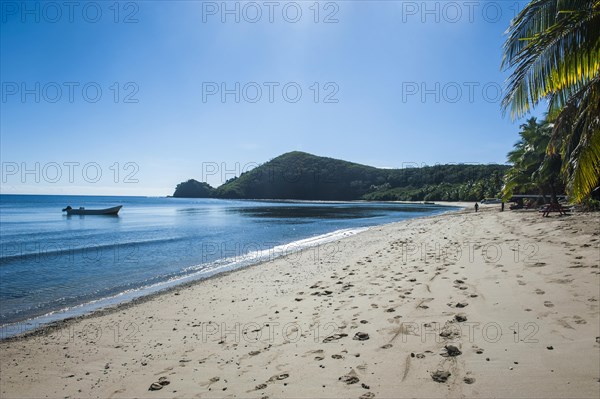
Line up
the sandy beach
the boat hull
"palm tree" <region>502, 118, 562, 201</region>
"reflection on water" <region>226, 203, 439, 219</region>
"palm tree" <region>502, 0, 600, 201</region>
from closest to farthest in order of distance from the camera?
the sandy beach → "palm tree" <region>502, 0, 600, 201</region> → "palm tree" <region>502, 118, 562, 201</region> → "reflection on water" <region>226, 203, 439, 219</region> → the boat hull

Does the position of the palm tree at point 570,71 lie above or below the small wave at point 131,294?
above

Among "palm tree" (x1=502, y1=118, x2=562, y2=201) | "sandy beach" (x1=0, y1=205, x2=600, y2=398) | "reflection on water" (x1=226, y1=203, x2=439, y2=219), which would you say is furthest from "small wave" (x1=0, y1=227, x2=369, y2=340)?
"reflection on water" (x1=226, y1=203, x2=439, y2=219)

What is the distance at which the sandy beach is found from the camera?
3951 mm

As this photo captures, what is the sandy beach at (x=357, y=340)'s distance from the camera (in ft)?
13.0

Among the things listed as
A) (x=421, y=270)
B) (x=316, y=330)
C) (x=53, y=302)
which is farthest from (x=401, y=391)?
(x=53, y=302)

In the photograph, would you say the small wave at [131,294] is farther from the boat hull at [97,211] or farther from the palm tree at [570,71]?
the boat hull at [97,211]

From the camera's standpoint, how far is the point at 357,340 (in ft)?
17.0

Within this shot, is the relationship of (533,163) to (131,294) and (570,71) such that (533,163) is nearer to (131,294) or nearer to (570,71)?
(570,71)

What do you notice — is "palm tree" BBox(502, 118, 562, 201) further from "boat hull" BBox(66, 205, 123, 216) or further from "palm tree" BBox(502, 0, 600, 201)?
"boat hull" BBox(66, 205, 123, 216)

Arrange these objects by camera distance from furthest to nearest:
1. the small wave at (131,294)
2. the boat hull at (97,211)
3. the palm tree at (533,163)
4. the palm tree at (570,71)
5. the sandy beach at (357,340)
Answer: the boat hull at (97,211) → the palm tree at (533,163) → the small wave at (131,294) → the palm tree at (570,71) → the sandy beach at (357,340)

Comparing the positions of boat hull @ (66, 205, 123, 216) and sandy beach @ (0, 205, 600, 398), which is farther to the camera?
boat hull @ (66, 205, 123, 216)

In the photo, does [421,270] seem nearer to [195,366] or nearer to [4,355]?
[195,366]

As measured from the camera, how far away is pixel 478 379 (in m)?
3.77

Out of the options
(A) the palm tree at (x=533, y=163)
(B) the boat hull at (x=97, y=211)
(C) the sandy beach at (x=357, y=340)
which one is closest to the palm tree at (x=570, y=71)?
(C) the sandy beach at (x=357, y=340)
